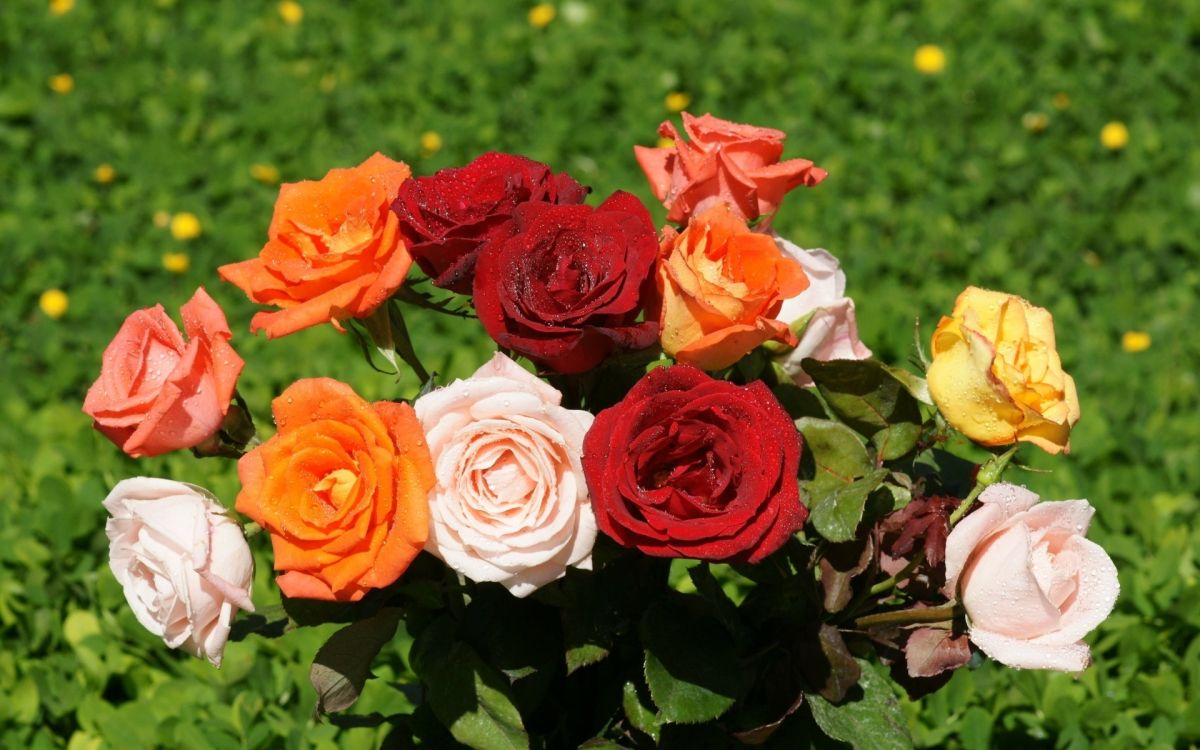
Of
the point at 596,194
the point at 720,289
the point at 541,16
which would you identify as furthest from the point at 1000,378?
the point at 541,16

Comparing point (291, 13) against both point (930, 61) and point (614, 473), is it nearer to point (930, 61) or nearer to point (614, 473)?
point (930, 61)

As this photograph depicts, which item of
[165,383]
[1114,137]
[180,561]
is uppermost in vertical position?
[165,383]

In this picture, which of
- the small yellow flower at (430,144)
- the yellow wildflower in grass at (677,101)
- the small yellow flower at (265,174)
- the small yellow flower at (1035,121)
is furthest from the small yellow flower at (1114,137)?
the small yellow flower at (265,174)

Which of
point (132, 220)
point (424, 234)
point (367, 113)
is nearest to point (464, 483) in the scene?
point (424, 234)

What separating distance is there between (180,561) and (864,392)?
0.61 metres

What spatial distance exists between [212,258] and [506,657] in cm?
208

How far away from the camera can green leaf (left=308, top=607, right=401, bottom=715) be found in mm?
1135

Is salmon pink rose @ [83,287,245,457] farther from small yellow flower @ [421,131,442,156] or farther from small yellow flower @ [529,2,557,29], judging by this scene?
small yellow flower @ [529,2,557,29]

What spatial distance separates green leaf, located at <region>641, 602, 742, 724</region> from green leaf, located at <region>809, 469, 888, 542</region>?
0.47 ft

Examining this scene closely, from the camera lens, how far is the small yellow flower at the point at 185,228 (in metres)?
3.02

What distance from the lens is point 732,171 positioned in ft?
3.97

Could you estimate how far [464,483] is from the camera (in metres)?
1.01

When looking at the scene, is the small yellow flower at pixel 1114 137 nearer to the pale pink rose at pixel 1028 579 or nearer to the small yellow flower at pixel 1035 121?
the small yellow flower at pixel 1035 121

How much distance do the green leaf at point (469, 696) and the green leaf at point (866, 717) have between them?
0.89ft
